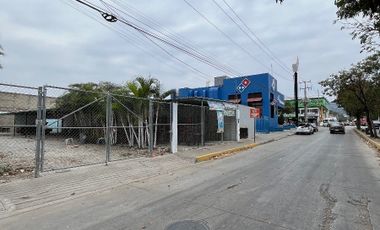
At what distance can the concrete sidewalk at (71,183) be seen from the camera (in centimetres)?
693

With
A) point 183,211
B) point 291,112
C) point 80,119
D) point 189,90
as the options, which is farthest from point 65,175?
point 291,112

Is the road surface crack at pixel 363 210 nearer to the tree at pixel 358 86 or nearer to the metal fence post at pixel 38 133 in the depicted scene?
the metal fence post at pixel 38 133

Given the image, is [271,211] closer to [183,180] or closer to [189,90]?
[183,180]

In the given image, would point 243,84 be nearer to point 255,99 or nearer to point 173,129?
point 255,99

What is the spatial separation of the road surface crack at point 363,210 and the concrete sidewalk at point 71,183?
5768 millimetres

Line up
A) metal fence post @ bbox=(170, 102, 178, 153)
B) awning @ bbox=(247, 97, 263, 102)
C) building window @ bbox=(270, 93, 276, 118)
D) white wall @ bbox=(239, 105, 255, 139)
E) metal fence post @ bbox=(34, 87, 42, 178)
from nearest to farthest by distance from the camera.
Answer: metal fence post @ bbox=(34, 87, 42, 178) < metal fence post @ bbox=(170, 102, 178, 153) < white wall @ bbox=(239, 105, 255, 139) < awning @ bbox=(247, 97, 263, 102) < building window @ bbox=(270, 93, 276, 118)

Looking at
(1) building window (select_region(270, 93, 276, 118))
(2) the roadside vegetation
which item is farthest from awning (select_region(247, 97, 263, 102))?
(2) the roadside vegetation

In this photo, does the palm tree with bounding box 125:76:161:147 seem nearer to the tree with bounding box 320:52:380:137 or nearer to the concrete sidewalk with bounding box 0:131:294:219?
the concrete sidewalk with bounding box 0:131:294:219

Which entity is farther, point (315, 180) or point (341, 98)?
point (341, 98)

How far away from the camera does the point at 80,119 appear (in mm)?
21484

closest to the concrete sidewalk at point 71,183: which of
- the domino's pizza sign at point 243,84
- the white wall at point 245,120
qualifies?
the white wall at point 245,120

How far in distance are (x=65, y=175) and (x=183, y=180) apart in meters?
3.39

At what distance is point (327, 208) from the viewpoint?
21.3 feet

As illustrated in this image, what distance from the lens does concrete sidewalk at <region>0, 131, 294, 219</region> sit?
22.7 ft
